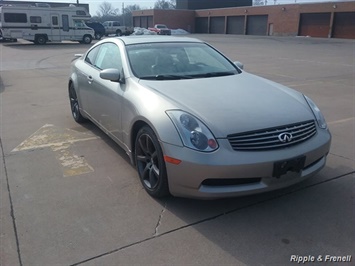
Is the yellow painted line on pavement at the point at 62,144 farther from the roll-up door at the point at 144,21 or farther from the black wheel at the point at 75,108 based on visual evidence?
the roll-up door at the point at 144,21

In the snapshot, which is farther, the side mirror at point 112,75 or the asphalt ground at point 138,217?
the side mirror at point 112,75

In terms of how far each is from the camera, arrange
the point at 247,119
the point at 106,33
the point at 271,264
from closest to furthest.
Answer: the point at 271,264 < the point at 247,119 < the point at 106,33

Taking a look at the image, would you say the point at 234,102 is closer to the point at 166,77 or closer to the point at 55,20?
the point at 166,77

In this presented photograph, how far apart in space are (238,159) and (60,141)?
3.24 metres

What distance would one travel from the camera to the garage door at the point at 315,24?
44.0 m

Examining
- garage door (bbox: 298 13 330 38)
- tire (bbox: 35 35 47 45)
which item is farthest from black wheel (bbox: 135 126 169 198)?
garage door (bbox: 298 13 330 38)

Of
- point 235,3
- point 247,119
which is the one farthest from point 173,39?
point 235,3

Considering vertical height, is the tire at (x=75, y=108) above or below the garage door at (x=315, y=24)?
below

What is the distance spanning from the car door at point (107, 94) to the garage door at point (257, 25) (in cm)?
5386

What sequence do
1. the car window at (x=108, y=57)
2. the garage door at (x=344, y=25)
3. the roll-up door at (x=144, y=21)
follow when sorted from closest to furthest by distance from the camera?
1. the car window at (x=108, y=57)
2. the garage door at (x=344, y=25)
3. the roll-up door at (x=144, y=21)

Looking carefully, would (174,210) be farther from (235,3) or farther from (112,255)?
(235,3)

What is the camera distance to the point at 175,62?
4336 mm

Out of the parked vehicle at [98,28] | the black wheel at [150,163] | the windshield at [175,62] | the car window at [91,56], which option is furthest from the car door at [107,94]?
the parked vehicle at [98,28]

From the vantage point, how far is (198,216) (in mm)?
3184
